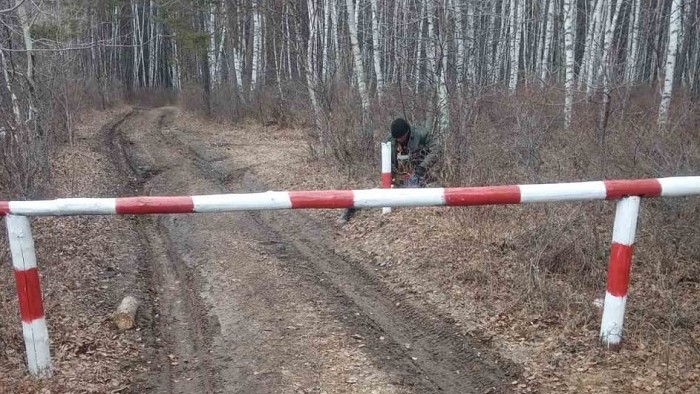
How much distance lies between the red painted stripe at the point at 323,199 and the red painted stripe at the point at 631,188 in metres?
1.54

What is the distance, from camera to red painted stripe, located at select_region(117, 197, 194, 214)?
330cm

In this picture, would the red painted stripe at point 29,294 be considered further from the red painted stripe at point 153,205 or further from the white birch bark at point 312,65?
the white birch bark at point 312,65

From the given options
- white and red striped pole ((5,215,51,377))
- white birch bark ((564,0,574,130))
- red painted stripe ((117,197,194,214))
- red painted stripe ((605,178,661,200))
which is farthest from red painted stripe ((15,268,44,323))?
white birch bark ((564,0,574,130))

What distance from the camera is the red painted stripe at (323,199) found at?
3328 mm

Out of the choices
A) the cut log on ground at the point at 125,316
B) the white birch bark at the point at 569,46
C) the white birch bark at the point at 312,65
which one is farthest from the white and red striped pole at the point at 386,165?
the white birch bark at the point at 569,46

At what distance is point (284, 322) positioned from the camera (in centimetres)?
455

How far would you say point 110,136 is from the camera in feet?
57.3

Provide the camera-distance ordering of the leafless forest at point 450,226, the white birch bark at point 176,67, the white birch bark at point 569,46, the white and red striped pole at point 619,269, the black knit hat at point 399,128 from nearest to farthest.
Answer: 1. the white and red striped pole at point 619,269
2. the leafless forest at point 450,226
3. the black knit hat at point 399,128
4. the white birch bark at point 569,46
5. the white birch bark at point 176,67

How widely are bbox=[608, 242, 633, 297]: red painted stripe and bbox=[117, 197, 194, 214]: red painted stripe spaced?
2.61m

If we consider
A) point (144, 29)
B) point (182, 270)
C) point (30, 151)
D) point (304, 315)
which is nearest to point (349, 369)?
point (304, 315)

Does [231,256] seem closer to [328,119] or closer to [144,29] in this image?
[328,119]

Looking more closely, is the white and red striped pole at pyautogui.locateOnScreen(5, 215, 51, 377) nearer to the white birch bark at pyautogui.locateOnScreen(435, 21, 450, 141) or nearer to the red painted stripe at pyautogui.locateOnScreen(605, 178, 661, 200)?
the red painted stripe at pyautogui.locateOnScreen(605, 178, 661, 200)

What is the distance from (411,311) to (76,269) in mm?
3311

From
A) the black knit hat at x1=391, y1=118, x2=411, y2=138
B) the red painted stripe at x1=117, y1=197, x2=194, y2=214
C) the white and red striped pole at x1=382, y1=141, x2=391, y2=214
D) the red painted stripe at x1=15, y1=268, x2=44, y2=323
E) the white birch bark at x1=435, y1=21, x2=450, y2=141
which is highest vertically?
the white birch bark at x1=435, y1=21, x2=450, y2=141
